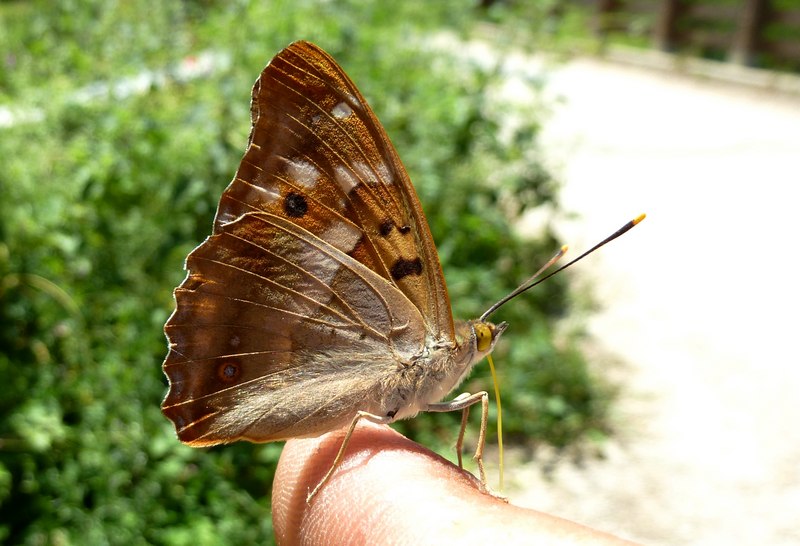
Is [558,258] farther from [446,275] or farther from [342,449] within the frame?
[446,275]

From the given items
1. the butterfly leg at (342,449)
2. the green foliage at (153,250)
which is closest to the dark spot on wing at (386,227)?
the butterfly leg at (342,449)

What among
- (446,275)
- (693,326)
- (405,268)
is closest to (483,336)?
(405,268)

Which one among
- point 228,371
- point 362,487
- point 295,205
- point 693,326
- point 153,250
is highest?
point 295,205

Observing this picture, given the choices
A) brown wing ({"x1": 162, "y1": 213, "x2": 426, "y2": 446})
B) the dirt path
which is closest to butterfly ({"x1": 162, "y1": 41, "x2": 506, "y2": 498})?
brown wing ({"x1": 162, "y1": 213, "x2": 426, "y2": 446})

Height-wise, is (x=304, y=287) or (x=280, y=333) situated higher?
(x=304, y=287)

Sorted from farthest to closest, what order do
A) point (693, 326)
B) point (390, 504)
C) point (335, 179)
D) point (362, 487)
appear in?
point (693, 326)
point (335, 179)
point (362, 487)
point (390, 504)

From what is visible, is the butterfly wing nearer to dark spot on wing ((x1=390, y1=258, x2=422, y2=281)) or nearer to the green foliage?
dark spot on wing ((x1=390, y1=258, x2=422, y2=281))

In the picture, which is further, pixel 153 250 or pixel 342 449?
pixel 153 250

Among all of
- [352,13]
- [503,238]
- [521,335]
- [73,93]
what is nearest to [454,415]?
[521,335]

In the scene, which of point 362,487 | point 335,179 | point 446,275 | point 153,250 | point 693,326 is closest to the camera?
point 362,487
